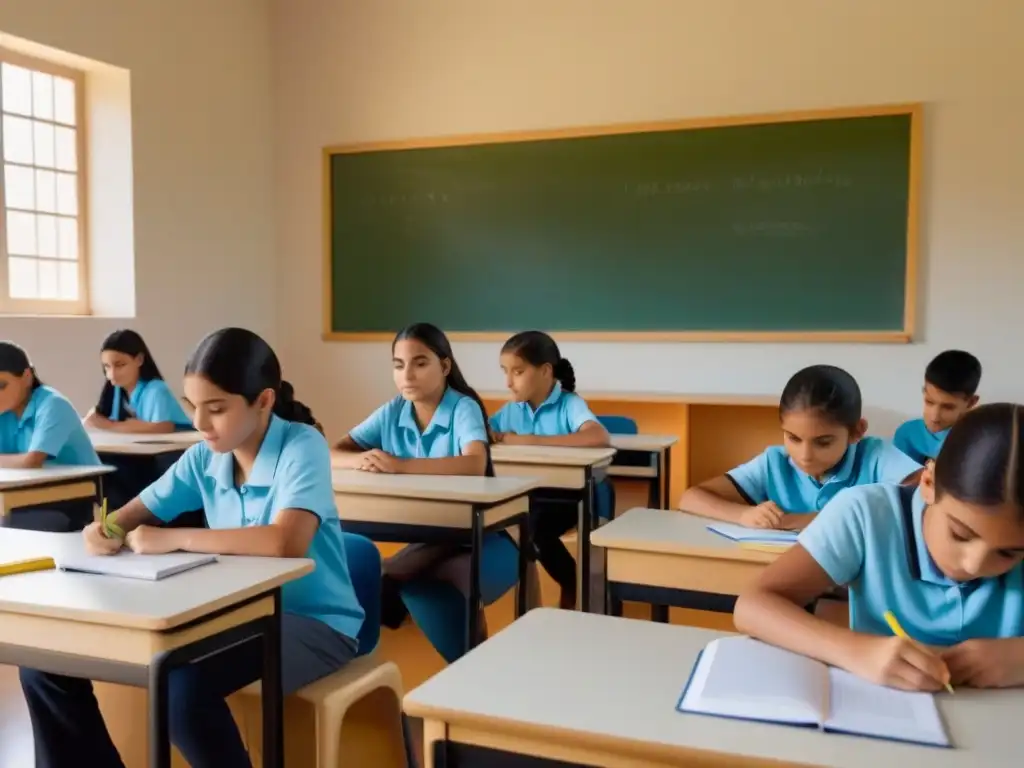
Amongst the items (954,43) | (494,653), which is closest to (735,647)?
(494,653)

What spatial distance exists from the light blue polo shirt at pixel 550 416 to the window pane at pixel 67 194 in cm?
273

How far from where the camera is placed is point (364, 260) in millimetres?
5750

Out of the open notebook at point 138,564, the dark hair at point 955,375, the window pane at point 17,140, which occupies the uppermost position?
the window pane at point 17,140

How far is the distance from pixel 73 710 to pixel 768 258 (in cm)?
404

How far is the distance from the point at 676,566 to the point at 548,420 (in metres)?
1.86

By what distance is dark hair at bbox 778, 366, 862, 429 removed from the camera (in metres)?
2.00

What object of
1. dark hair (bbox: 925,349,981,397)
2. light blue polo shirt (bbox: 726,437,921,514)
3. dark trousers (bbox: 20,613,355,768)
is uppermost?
dark hair (bbox: 925,349,981,397)

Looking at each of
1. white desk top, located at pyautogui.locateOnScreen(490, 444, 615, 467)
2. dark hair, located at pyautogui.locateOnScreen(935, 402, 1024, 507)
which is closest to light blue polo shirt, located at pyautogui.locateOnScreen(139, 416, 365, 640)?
dark hair, located at pyautogui.locateOnScreen(935, 402, 1024, 507)

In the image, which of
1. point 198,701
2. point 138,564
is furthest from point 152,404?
point 198,701

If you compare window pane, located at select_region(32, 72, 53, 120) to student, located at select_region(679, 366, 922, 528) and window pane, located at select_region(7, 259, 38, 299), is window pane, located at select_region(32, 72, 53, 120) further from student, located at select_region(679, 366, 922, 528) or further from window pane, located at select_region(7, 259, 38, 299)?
student, located at select_region(679, 366, 922, 528)

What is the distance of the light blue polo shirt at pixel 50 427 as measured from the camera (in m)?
3.09

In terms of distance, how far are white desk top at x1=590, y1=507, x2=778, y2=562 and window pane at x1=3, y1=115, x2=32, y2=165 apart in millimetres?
3896

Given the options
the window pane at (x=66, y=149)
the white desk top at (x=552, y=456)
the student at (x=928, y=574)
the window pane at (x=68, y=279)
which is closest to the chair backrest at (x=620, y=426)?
the white desk top at (x=552, y=456)

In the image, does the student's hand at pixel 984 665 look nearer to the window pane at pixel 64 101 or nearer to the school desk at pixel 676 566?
the school desk at pixel 676 566
